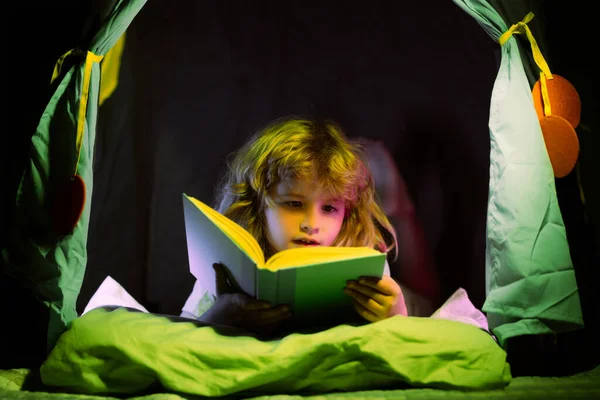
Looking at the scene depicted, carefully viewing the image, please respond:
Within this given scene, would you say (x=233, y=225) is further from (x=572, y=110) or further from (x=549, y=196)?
(x=572, y=110)

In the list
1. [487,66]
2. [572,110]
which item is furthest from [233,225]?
[487,66]

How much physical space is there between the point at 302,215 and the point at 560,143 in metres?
0.52

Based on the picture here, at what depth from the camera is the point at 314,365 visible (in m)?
1.02

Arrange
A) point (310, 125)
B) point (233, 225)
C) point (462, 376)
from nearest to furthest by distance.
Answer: point (462, 376) → point (233, 225) → point (310, 125)

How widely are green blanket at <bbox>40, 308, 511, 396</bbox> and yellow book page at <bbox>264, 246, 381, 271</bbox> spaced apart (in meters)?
0.13

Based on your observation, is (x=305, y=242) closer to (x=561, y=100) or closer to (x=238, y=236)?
(x=238, y=236)

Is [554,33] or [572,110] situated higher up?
[554,33]

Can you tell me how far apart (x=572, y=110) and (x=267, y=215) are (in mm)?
654

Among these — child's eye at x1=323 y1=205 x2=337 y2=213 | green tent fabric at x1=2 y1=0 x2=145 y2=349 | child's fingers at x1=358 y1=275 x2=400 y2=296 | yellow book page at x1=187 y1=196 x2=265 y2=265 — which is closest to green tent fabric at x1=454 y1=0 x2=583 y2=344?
child's fingers at x1=358 y1=275 x2=400 y2=296

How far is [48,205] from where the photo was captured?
3.90 ft

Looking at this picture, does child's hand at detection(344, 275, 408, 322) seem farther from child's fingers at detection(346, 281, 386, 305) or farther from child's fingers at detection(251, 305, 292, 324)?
child's fingers at detection(251, 305, 292, 324)

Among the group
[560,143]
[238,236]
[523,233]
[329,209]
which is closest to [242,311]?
[238,236]

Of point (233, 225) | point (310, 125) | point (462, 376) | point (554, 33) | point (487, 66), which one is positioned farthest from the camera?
point (487, 66)

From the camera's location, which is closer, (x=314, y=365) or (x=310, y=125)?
(x=314, y=365)
